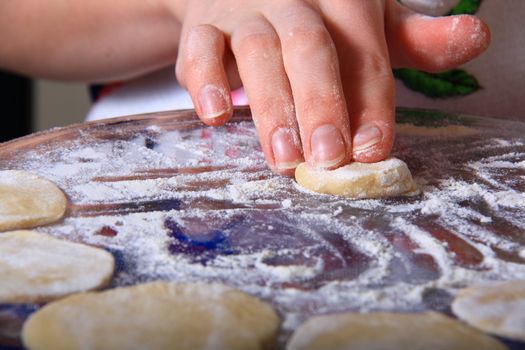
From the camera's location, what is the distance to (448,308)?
0.45m

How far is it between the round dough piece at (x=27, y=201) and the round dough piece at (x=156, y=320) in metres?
0.16

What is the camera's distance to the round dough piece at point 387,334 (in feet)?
1.29

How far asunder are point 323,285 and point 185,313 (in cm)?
11

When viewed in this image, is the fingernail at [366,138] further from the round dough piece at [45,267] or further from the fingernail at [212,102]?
the round dough piece at [45,267]

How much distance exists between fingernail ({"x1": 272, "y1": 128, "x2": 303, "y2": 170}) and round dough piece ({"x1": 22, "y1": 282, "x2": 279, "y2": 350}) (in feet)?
0.81

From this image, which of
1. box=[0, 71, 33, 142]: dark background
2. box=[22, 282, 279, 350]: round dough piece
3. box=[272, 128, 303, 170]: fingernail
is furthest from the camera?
box=[0, 71, 33, 142]: dark background

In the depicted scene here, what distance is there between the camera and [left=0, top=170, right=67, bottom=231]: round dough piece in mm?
589

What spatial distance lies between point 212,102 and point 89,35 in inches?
22.0

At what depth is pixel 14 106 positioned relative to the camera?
2215 mm

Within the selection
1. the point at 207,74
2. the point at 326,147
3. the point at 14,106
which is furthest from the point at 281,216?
the point at 14,106

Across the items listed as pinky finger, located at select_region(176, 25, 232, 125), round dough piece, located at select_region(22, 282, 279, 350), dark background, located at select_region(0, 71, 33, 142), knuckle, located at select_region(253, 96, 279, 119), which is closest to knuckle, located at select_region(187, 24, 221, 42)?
pinky finger, located at select_region(176, 25, 232, 125)

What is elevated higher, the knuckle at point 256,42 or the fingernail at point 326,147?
the knuckle at point 256,42

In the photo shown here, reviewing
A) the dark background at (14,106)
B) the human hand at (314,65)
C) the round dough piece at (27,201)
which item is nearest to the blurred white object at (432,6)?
the human hand at (314,65)

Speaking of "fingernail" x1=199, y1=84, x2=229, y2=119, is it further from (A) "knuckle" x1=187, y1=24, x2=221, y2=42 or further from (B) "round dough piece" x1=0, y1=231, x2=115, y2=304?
(B) "round dough piece" x1=0, y1=231, x2=115, y2=304
